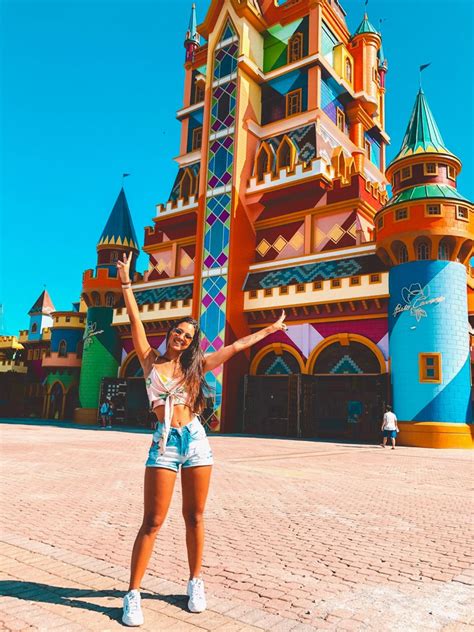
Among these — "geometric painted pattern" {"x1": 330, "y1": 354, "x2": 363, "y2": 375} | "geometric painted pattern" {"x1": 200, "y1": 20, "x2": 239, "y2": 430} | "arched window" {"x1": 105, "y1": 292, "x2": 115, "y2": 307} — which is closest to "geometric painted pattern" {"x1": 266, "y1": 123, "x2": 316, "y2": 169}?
"geometric painted pattern" {"x1": 200, "y1": 20, "x2": 239, "y2": 430}

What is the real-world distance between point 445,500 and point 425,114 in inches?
767

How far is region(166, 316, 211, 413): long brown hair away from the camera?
3664 mm

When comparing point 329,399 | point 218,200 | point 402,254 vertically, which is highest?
point 218,200

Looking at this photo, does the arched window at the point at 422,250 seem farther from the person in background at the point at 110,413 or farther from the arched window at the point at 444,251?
the person in background at the point at 110,413

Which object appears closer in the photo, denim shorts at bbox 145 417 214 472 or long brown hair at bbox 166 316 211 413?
denim shorts at bbox 145 417 214 472

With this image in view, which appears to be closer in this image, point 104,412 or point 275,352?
point 275,352

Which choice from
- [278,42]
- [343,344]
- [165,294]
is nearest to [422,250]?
[343,344]

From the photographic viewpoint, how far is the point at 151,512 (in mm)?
3311

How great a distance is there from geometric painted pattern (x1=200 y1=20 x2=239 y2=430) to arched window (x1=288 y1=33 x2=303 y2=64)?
2867 mm

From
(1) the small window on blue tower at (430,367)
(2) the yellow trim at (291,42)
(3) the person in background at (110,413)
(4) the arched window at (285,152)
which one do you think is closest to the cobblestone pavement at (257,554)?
(1) the small window on blue tower at (430,367)

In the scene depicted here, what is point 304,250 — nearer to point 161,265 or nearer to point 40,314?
point 161,265

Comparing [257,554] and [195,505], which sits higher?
[195,505]

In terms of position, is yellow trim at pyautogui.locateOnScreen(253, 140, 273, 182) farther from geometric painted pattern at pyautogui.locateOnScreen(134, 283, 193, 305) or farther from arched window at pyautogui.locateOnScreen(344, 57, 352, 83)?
geometric painted pattern at pyautogui.locateOnScreen(134, 283, 193, 305)

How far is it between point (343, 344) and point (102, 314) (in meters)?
15.5
